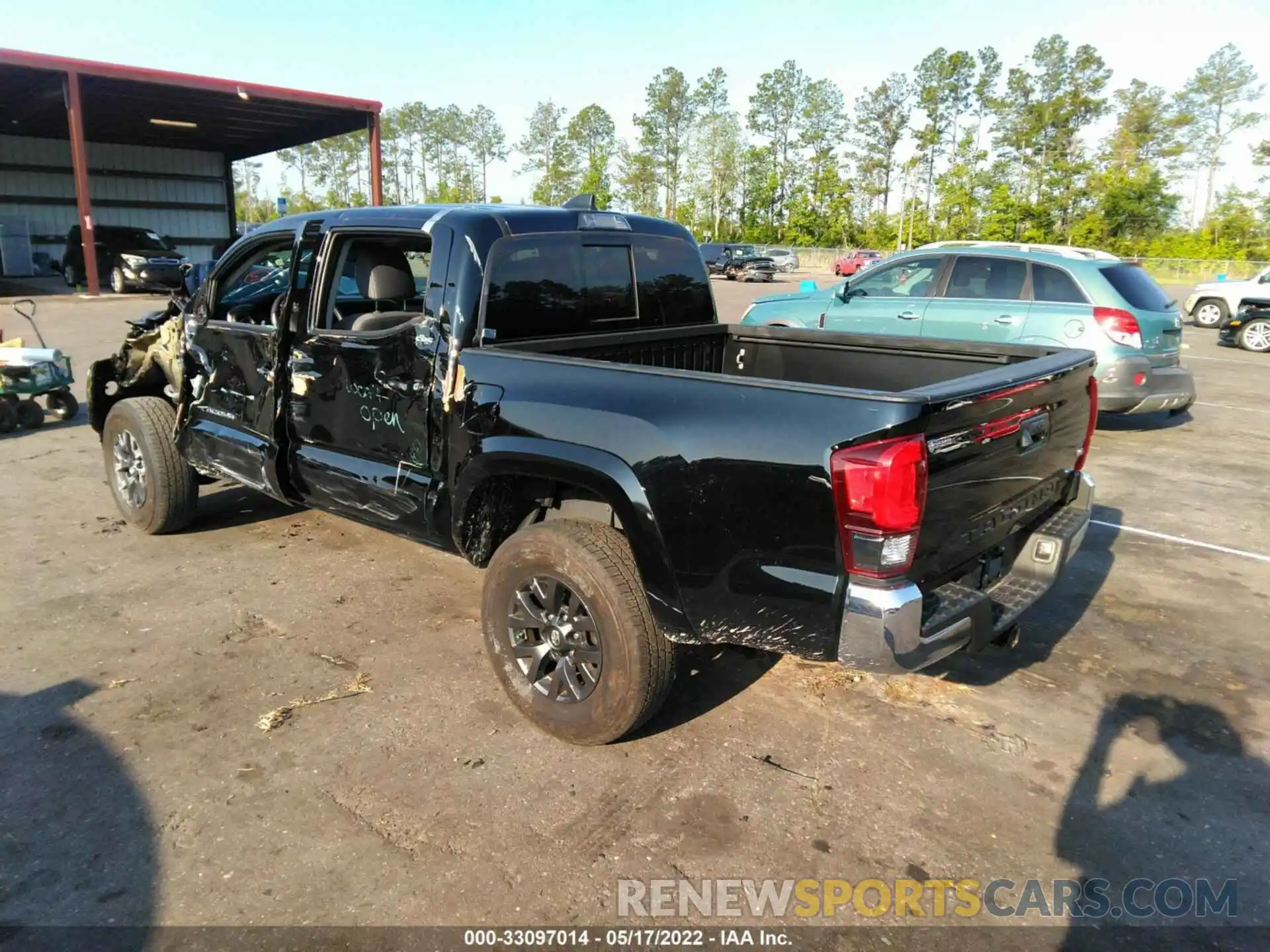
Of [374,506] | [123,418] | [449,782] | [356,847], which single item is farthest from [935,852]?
[123,418]

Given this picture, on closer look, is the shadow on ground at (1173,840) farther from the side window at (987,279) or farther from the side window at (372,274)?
the side window at (987,279)

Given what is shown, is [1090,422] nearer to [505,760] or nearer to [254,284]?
[505,760]

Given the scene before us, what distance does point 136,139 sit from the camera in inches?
1282

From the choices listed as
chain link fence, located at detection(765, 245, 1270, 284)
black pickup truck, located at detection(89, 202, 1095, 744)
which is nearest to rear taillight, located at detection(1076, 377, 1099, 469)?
black pickup truck, located at detection(89, 202, 1095, 744)

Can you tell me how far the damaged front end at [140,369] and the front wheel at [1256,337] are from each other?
755 inches

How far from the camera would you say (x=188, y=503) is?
5297mm

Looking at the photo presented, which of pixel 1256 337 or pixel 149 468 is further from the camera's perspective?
pixel 1256 337

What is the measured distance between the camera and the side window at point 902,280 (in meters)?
9.00

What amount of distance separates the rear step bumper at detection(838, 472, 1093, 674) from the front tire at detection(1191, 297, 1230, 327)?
21.9 metres

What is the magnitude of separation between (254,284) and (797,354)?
3495 mm

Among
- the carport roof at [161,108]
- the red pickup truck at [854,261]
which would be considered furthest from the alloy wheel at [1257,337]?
the red pickup truck at [854,261]

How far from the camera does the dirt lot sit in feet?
8.52

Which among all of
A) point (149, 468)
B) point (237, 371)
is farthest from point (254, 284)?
point (149, 468)

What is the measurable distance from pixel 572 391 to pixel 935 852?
1940 millimetres
